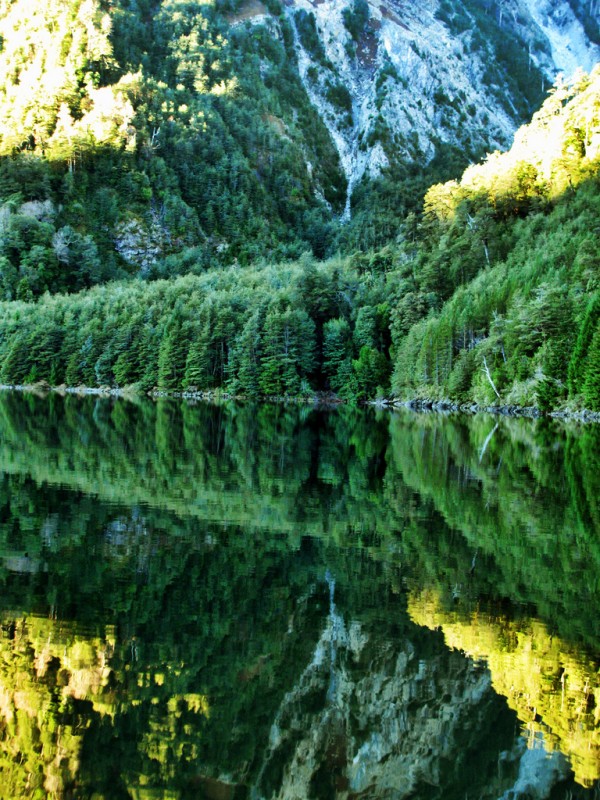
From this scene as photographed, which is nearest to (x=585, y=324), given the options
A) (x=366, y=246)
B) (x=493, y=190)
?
(x=493, y=190)

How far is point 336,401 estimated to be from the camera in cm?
9988

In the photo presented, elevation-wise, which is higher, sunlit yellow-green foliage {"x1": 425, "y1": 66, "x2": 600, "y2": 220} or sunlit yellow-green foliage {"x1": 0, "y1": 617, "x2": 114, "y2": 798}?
sunlit yellow-green foliage {"x1": 425, "y1": 66, "x2": 600, "y2": 220}

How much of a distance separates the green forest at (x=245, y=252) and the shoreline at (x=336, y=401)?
852mm

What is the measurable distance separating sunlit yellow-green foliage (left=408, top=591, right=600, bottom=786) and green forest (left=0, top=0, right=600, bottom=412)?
168 feet

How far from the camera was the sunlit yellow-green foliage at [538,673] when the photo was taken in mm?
8117

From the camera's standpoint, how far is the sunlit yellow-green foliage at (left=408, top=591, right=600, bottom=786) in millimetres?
8117

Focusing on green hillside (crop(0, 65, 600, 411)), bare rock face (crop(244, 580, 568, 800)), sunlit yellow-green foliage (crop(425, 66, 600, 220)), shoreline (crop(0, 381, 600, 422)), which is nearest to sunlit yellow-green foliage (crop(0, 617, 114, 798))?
bare rock face (crop(244, 580, 568, 800))

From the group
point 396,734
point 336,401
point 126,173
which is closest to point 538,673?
point 396,734

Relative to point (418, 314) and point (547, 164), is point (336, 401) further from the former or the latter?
point (547, 164)

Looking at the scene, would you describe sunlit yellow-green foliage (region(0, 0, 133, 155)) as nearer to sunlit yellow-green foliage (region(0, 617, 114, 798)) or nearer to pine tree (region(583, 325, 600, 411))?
pine tree (region(583, 325, 600, 411))

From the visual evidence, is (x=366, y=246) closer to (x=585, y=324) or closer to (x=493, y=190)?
(x=493, y=190)

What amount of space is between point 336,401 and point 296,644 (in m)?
89.9

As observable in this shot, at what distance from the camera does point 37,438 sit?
34031mm

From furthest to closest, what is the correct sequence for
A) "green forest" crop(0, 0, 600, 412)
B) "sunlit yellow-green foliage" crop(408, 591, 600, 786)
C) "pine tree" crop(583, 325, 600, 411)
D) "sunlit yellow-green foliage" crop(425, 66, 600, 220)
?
1. "sunlit yellow-green foliage" crop(425, 66, 600, 220)
2. "green forest" crop(0, 0, 600, 412)
3. "pine tree" crop(583, 325, 600, 411)
4. "sunlit yellow-green foliage" crop(408, 591, 600, 786)
